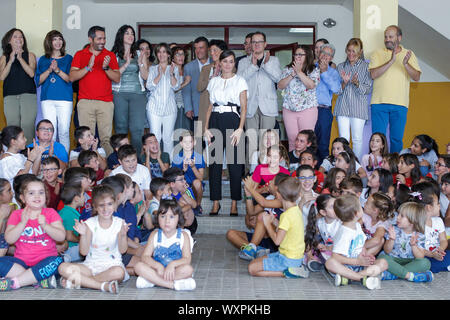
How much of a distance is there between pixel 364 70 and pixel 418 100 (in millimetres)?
3507

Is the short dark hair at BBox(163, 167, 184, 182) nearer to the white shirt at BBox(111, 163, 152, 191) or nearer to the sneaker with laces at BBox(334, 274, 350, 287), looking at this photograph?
the white shirt at BBox(111, 163, 152, 191)

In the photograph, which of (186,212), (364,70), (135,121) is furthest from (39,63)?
(364,70)

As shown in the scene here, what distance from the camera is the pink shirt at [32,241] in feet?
11.8

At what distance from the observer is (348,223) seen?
3744mm

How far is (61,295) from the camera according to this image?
332cm

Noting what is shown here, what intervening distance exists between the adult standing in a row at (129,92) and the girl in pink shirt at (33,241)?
2.41 m

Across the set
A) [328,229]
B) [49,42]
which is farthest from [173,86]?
[328,229]

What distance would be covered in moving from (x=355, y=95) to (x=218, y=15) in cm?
372

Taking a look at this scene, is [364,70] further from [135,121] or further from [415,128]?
[415,128]

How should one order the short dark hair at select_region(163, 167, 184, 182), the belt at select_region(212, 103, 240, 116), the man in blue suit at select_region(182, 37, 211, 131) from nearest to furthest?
1. the short dark hair at select_region(163, 167, 184, 182)
2. the belt at select_region(212, 103, 240, 116)
3. the man in blue suit at select_region(182, 37, 211, 131)

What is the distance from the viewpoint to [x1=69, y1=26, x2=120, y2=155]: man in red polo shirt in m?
5.66

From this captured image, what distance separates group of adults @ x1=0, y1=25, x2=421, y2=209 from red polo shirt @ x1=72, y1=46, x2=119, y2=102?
1 centimetres

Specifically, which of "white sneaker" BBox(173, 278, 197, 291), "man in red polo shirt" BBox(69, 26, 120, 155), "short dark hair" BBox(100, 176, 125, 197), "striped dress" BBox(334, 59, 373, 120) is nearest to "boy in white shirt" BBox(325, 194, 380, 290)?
"white sneaker" BBox(173, 278, 197, 291)

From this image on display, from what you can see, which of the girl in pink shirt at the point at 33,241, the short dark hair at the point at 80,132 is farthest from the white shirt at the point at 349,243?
the short dark hair at the point at 80,132
